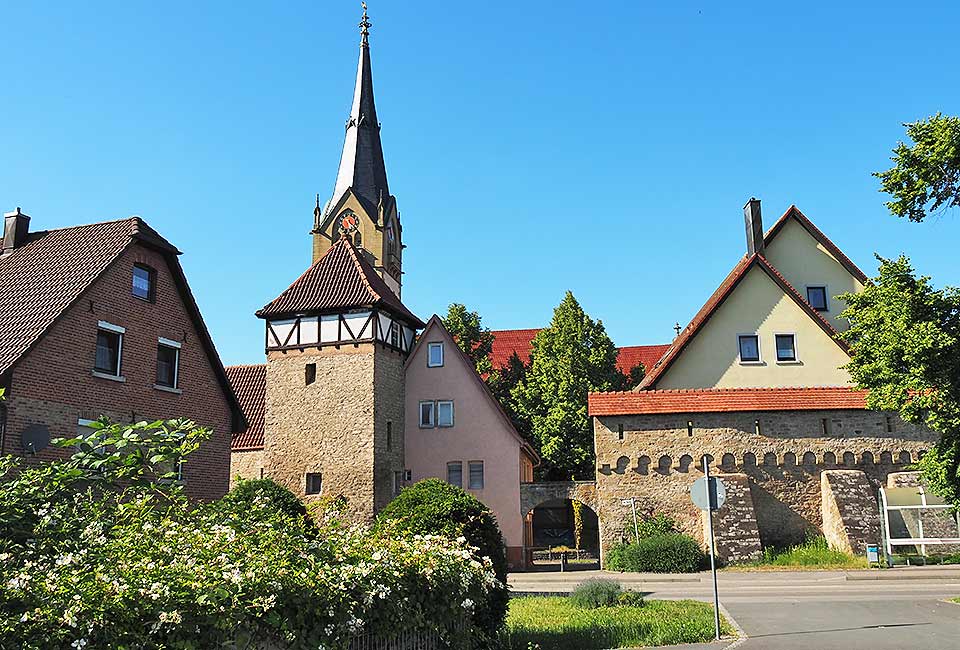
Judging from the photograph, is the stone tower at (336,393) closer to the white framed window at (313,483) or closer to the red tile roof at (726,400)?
the white framed window at (313,483)

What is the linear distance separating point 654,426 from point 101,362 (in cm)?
1838

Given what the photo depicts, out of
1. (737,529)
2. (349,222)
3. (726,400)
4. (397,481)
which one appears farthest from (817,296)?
(349,222)

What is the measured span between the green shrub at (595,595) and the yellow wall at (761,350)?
1663 cm

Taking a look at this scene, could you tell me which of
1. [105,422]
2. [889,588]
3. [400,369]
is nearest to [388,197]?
[400,369]

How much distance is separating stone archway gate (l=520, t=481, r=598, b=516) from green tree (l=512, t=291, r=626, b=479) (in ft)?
20.9

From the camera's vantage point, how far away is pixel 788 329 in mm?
32719

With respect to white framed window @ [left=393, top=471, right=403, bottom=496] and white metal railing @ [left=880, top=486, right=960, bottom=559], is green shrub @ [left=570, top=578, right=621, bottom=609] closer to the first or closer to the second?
white metal railing @ [left=880, top=486, right=960, bottom=559]

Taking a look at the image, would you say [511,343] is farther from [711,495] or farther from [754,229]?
[711,495]

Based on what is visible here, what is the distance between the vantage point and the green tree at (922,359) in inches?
659

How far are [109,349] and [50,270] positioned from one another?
2.81 meters

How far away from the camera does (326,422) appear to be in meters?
31.9

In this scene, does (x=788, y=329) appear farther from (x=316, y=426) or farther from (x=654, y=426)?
(x=316, y=426)

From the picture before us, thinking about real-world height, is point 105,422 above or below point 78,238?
below

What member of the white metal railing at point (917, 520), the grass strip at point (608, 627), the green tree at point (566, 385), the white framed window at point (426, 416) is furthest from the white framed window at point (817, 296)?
the grass strip at point (608, 627)
